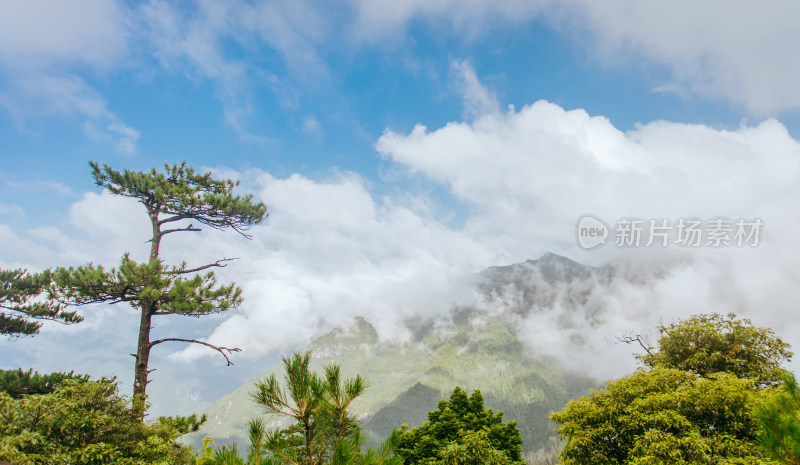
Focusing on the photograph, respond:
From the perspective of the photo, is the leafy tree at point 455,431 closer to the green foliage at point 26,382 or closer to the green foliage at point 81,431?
the green foliage at point 81,431

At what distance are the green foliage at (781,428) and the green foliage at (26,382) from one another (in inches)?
789

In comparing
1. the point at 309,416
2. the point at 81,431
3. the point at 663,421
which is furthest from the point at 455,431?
the point at 309,416

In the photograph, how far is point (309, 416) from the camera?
185 inches

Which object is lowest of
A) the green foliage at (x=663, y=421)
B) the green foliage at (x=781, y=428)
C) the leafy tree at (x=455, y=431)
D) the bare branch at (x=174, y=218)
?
the leafy tree at (x=455, y=431)

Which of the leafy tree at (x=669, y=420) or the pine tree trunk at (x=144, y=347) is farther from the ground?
the pine tree trunk at (x=144, y=347)

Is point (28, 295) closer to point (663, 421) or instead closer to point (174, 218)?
point (174, 218)

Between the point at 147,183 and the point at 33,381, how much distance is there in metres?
9.00

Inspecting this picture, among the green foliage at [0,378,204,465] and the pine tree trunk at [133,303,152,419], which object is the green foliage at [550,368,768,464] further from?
the pine tree trunk at [133,303,152,419]

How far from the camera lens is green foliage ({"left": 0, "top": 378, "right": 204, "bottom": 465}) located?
334 inches

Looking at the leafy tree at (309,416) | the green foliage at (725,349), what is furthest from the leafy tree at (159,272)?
the green foliage at (725,349)

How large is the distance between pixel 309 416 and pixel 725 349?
86.5 ft

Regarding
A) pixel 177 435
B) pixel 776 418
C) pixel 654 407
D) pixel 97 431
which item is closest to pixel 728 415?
pixel 654 407

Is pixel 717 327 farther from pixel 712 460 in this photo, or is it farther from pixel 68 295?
pixel 68 295

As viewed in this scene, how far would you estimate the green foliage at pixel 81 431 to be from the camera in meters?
8.48
